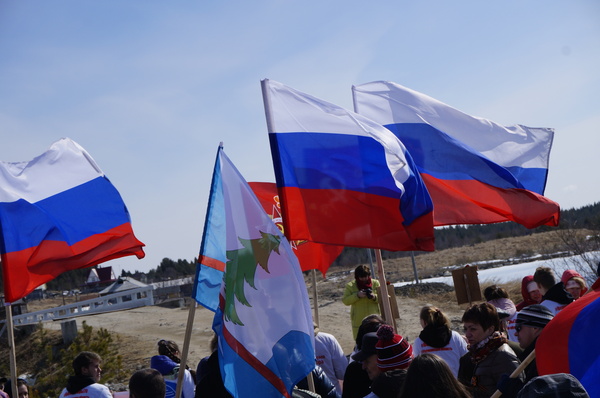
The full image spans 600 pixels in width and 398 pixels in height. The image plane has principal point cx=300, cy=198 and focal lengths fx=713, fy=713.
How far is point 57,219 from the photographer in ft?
26.0

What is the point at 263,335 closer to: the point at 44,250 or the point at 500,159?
the point at 44,250

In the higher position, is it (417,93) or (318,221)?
(417,93)

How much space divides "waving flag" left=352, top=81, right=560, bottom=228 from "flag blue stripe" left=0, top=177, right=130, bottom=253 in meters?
3.11

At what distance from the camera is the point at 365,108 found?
8305mm

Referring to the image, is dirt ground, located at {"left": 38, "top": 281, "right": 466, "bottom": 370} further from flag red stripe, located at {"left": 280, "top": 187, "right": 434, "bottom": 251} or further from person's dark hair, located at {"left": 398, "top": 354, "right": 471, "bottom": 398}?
person's dark hair, located at {"left": 398, "top": 354, "right": 471, "bottom": 398}

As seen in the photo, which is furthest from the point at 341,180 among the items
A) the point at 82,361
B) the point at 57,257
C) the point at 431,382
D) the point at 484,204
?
the point at 57,257

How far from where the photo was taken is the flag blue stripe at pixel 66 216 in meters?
7.61

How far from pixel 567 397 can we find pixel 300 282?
3.15m

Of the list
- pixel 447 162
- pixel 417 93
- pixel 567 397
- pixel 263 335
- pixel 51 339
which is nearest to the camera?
pixel 567 397

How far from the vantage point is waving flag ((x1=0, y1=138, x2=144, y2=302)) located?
24.6 ft

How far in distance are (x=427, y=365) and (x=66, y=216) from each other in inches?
212

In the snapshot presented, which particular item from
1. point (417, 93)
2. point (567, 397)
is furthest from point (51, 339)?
point (567, 397)

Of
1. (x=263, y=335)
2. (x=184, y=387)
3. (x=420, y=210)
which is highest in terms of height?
(x=420, y=210)

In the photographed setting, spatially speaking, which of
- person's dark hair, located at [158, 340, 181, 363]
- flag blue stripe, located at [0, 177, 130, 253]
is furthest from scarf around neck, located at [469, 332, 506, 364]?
flag blue stripe, located at [0, 177, 130, 253]
